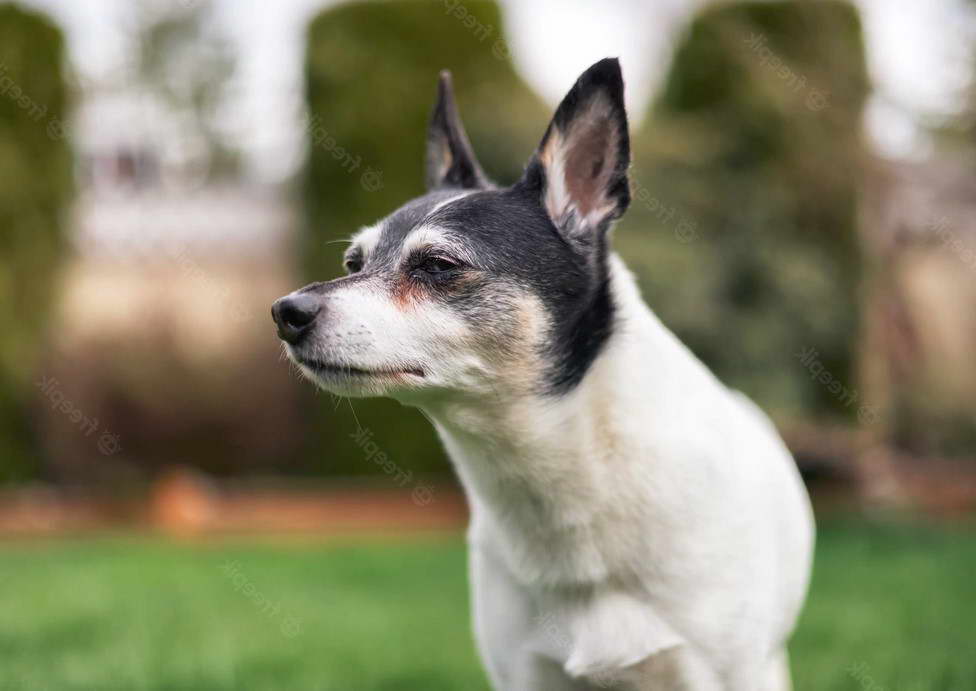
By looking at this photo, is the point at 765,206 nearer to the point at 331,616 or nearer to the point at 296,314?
the point at 331,616

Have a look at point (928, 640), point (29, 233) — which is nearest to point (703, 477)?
point (928, 640)

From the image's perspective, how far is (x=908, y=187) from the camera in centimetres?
841

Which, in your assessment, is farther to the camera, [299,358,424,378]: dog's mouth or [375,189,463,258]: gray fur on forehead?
[375,189,463,258]: gray fur on forehead

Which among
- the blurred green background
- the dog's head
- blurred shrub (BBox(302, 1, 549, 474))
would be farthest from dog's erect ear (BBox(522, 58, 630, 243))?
blurred shrub (BBox(302, 1, 549, 474))

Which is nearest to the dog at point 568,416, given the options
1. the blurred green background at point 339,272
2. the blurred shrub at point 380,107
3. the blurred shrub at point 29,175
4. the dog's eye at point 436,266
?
the dog's eye at point 436,266

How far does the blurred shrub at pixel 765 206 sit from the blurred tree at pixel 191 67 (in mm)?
17677

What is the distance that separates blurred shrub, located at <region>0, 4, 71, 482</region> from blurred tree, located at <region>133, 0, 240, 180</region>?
15442mm

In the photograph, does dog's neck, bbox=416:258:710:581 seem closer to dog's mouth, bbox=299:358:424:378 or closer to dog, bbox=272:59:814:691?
dog, bbox=272:59:814:691

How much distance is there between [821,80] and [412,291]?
22.1 ft

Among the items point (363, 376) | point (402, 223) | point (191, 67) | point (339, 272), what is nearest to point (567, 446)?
point (363, 376)

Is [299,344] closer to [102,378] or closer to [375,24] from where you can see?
[375,24]

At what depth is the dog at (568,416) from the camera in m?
2.47

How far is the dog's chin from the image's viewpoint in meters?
2.45

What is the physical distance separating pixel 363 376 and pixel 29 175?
24.9ft
